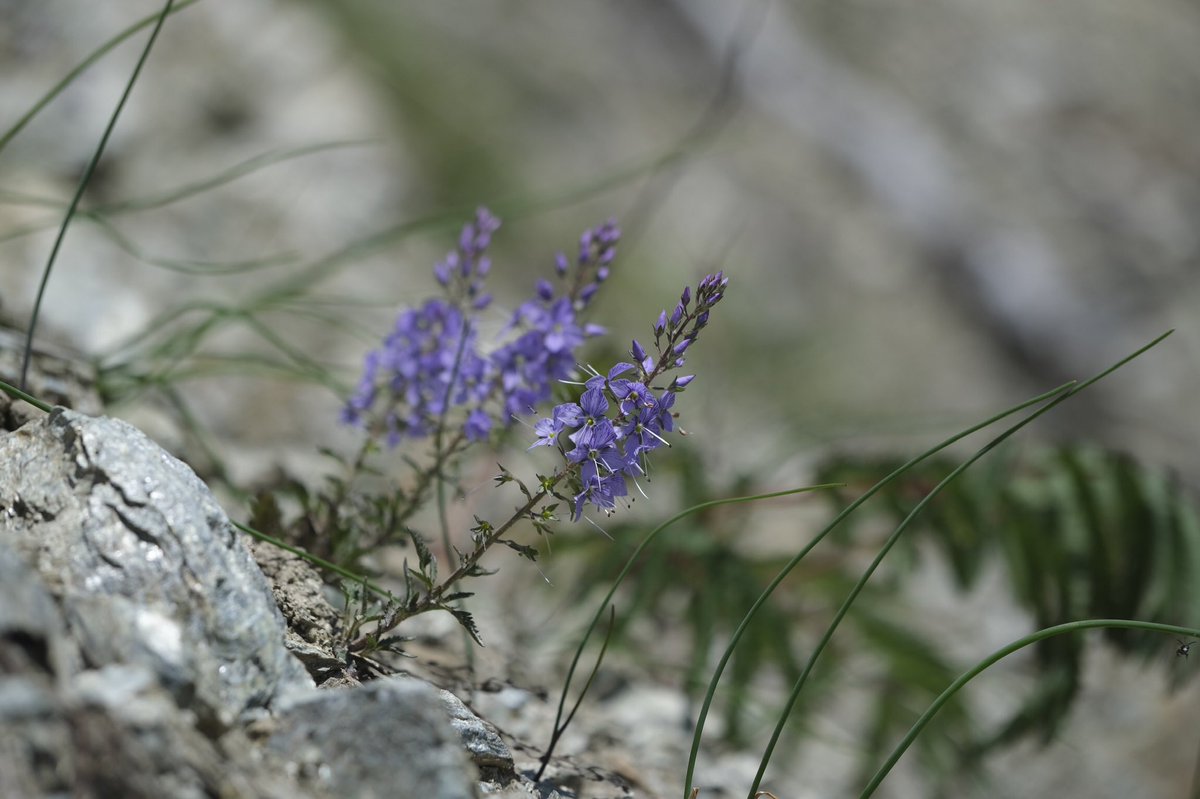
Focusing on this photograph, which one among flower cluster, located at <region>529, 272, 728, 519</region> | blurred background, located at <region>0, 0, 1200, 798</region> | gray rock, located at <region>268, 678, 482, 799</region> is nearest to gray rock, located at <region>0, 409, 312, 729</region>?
gray rock, located at <region>268, 678, 482, 799</region>

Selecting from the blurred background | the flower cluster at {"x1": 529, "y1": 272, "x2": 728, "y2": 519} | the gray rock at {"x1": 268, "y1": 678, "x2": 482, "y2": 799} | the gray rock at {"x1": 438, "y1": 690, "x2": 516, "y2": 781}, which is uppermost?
the blurred background

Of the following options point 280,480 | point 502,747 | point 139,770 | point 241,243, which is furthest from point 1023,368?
point 139,770

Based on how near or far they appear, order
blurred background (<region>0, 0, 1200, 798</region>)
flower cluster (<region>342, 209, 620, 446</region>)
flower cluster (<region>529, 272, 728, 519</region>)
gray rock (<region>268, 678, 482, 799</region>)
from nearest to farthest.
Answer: gray rock (<region>268, 678, 482, 799</region>) → flower cluster (<region>529, 272, 728, 519</region>) → flower cluster (<region>342, 209, 620, 446</region>) → blurred background (<region>0, 0, 1200, 798</region>)

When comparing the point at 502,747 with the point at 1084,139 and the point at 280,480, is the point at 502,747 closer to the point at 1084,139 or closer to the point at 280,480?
the point at 280,480

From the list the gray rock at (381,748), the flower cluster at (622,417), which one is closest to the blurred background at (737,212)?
the flower cluster at (622,417)

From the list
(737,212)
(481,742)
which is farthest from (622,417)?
(737,212)

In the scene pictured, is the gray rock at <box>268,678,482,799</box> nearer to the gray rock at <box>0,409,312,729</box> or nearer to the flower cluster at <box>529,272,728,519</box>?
the gray rock at <box>0,409,312,729</box>

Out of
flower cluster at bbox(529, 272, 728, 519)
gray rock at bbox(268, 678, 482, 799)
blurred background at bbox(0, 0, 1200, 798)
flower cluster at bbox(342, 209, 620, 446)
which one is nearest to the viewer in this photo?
gray rock at bbox(268, 678, 482, 799)
